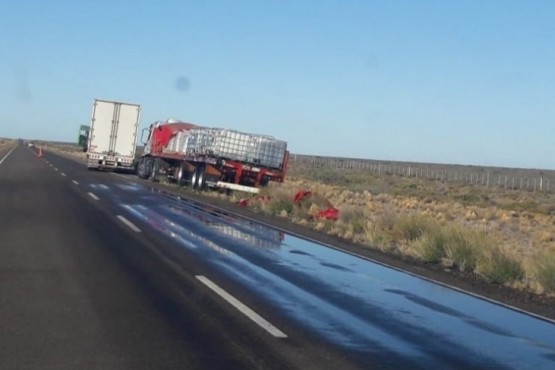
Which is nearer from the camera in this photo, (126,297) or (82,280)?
(126,297)

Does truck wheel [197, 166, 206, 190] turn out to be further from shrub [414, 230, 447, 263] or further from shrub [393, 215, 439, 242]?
shrub [414, 230, 447, 263]

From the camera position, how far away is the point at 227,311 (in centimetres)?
1080

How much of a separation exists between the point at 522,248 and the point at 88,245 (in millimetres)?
14202

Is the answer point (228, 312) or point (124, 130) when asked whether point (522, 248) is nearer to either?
point (228, 312)

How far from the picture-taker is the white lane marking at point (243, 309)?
975 centimetres

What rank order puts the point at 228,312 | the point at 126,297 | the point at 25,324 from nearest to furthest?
the point at 25,324, the point at 228,312, the point at 126,297

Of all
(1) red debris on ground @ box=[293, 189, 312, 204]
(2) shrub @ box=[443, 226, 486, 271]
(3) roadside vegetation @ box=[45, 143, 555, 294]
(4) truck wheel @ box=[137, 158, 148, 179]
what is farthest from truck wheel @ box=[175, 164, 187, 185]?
(2) shrub @ box=[443, 226, 486, 271]

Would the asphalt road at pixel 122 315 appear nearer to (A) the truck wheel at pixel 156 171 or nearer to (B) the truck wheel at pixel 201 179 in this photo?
(B) the truck wheel at pixel 201 179

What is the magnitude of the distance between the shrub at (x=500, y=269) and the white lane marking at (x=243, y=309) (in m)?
5.83

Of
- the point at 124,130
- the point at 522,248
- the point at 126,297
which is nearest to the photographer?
the point at 126,297

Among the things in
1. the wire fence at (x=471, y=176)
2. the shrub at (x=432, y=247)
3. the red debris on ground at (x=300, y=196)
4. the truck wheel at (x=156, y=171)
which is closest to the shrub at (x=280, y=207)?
the red debris on ground at (x=300, y=196)

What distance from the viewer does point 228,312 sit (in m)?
10.7

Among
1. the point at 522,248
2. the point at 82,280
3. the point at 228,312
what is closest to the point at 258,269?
the point at 82,280

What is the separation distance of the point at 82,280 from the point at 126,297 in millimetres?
1580
